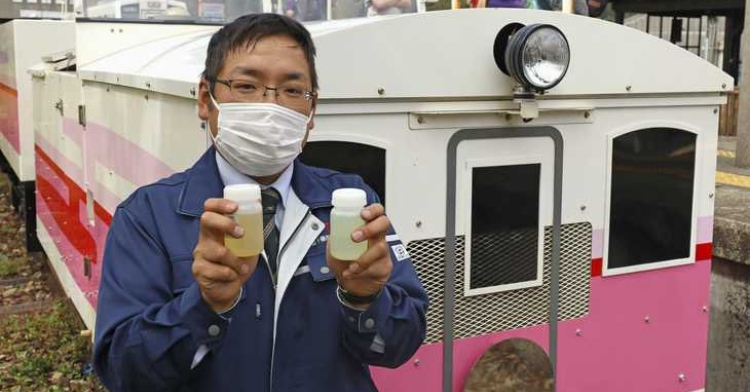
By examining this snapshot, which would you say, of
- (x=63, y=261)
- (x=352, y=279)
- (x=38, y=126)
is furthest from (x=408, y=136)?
(x=38, y=126)

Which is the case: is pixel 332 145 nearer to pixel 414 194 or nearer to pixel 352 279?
pixel 414 194

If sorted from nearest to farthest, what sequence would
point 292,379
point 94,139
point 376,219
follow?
point 376,219
point 292,379
point 94,139

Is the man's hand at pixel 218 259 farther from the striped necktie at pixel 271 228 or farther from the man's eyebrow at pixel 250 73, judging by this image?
the man's eyebrow at pixel 250 73

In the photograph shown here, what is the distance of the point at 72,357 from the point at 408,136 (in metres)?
3.47

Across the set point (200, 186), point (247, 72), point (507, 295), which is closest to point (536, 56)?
point (507, 295)

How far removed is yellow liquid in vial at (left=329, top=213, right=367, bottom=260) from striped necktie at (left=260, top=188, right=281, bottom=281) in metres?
0.23

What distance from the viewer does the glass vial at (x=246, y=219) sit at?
1.55 metres

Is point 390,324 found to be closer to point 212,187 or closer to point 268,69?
point 212,187

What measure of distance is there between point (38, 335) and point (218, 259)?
470 centimetres

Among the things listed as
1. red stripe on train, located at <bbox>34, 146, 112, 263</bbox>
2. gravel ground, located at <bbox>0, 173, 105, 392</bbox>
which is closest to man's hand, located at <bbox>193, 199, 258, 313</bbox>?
red stripe on train, located at <bbox>34, 146, 112, 263</bbox>

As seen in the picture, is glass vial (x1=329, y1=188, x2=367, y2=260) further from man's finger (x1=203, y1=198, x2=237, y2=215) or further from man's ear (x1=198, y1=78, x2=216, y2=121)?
man's ear (x1=198, y1=78, x2=216, y2=121)

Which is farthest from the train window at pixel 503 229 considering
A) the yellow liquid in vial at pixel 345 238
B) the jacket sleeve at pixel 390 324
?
the yellow liquid in vial at pixel 345 238

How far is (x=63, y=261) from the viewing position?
205 inches

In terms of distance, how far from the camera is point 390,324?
183 cm
